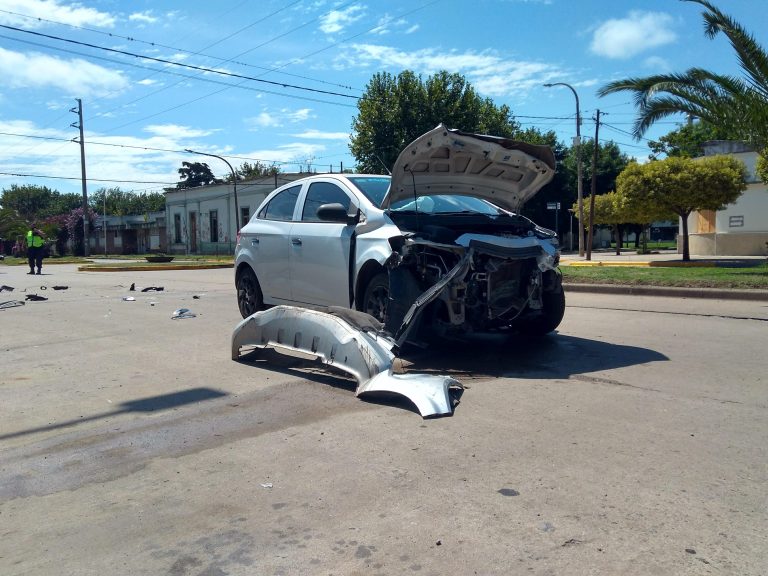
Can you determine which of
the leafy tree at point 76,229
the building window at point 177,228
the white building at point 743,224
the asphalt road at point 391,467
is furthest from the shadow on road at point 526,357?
the leafy tree at point 76,229

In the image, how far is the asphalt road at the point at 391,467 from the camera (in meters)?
2.98

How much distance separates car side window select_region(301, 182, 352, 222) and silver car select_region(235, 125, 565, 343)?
0.01 m

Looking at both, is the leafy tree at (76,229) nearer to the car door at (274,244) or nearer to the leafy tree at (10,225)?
the leafy tree at (10,225)

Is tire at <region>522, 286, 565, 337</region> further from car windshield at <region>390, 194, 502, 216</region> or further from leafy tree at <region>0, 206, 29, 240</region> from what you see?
leafy tree at <region>0, 206, 29, 240</region>

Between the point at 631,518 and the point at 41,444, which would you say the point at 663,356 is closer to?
the point at 631,518

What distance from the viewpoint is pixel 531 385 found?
5703mm

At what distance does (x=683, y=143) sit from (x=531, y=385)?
207ft

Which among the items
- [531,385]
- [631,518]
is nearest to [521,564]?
[631,518]

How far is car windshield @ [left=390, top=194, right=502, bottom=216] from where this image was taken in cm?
702

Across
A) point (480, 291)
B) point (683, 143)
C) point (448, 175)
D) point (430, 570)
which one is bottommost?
point (430, 570)

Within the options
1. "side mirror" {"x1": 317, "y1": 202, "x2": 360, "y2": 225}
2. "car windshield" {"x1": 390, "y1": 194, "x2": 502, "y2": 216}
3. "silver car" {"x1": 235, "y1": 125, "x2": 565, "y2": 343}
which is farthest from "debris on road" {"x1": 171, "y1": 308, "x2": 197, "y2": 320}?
"car windshield" {"x1": 390, "y1": 194, "x2": 502, "y2": 216}

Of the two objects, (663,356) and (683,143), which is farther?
(683,143)

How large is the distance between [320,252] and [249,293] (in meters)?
1.94

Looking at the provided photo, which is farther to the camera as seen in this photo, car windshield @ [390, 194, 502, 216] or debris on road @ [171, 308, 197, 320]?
debris on road @ [171, 308, 197, 320]
